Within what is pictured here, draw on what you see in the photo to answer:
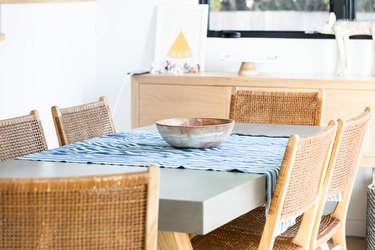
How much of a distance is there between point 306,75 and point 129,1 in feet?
4.33

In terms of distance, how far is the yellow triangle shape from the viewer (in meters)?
5.30

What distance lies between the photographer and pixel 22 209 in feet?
5.95

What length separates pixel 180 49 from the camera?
17.4 ft

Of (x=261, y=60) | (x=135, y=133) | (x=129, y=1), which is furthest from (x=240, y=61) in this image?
(x=135, y=133)

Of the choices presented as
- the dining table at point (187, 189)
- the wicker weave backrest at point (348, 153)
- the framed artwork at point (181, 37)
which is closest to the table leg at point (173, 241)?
the dining table at point (187, 189)

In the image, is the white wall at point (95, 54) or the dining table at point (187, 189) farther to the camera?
the white wall at point (95, 54)

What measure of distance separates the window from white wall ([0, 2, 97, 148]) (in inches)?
32.9

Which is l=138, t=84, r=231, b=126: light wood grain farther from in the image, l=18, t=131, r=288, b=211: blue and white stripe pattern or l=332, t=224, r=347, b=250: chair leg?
l=332, t=224, r=347, b=250: chair leg

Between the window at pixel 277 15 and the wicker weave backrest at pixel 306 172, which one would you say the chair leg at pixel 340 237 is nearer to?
the wicker weave backrest at pixel 306 172

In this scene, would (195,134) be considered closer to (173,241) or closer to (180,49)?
(173,241)

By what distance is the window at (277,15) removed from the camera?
5.16 metres

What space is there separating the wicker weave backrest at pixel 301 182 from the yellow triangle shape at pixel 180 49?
2443mm

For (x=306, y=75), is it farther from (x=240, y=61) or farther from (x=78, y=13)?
(x=78, y=13)

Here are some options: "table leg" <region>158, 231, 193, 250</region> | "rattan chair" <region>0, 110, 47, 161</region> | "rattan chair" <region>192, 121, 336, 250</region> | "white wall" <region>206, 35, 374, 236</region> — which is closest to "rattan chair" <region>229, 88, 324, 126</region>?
"white wall" <region>206, 35, 374, 236</region>
